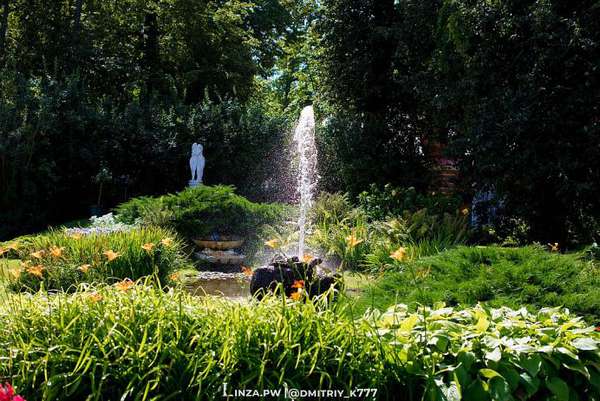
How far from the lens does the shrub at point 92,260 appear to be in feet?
19.7

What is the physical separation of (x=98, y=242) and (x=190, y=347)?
14.1 feet

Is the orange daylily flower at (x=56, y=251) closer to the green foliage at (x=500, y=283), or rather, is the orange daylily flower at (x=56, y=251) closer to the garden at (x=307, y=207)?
the garden at (x=307, y=207)

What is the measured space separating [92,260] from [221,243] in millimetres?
3648

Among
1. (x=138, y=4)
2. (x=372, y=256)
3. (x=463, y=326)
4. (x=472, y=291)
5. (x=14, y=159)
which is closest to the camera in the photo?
(x=463, y=326)

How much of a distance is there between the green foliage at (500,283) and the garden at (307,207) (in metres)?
0.02

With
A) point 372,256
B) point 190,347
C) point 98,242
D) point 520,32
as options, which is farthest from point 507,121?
point 190,347

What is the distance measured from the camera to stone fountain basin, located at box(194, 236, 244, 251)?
381 inches

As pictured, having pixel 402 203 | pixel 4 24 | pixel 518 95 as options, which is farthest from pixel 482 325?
pixel 4 24

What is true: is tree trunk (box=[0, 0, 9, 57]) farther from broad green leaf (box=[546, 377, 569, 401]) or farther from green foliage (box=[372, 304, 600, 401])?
broad green leaf (box=[546, 377, 569, 401])

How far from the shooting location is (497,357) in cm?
237

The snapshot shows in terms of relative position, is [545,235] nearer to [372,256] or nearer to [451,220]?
[451,220]

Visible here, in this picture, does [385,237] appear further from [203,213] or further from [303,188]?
[203,213]

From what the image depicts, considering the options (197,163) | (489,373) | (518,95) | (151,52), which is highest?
(151,52)

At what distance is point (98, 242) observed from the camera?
6438 mm
